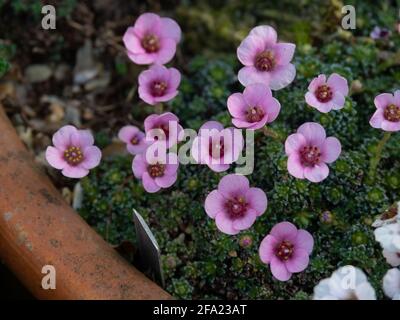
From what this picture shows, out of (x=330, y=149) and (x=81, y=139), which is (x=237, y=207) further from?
(x=81, y=139)

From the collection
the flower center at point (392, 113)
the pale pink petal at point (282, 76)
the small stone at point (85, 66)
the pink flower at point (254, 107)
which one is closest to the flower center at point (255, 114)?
the pink flower at point (254, 107)

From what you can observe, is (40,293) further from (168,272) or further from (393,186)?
(393,186)

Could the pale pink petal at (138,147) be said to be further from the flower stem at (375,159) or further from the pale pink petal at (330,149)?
the flower stem at (375,159)

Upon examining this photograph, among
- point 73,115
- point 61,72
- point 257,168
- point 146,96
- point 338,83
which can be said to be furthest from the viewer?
point 61,72

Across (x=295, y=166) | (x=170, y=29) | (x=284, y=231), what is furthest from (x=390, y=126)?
(x=170, y=29)

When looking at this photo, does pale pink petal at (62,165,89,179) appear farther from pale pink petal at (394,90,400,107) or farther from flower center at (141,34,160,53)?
pale pink petal at (394,90,400,107)

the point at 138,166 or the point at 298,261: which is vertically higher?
the point at 138,166
